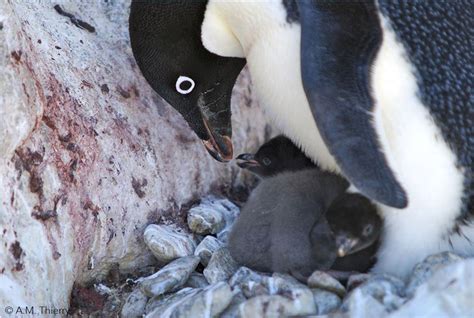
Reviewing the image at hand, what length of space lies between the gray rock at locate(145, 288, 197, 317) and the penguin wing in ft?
1.89

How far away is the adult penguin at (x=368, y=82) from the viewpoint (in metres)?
2.42

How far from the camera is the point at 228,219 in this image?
3238mm

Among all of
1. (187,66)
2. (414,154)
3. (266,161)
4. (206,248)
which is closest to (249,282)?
(206,248)

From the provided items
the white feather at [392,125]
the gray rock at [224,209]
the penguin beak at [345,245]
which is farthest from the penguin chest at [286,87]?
A: the gray rock at [224,209]

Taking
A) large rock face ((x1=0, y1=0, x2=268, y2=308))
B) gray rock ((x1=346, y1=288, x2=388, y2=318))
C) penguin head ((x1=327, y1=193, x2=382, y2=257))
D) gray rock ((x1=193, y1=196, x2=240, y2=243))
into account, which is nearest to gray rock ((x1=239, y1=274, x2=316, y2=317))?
gray rock ((x1=346, y1=288, x2=388, y2=318))

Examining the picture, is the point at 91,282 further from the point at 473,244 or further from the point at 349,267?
the point at 473,244

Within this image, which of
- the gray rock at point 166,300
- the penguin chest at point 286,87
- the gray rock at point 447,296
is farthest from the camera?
the penguin chest at point 286,87

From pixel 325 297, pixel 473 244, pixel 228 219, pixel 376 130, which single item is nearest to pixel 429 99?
pixel 376 130

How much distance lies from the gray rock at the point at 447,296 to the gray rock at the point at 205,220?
3.12 feet

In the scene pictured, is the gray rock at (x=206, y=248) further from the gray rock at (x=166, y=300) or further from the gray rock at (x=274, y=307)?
the gray rock at (x=274, y=307)

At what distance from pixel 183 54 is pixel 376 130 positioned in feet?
2.56

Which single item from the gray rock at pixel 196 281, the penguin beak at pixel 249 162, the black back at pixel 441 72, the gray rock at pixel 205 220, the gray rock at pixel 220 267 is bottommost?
the gray rock at pixel 205 220

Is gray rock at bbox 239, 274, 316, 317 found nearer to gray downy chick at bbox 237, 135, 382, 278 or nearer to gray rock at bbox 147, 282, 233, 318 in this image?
gray rock at bbox 147, 282, 233, 318

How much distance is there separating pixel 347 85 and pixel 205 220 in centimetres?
88
